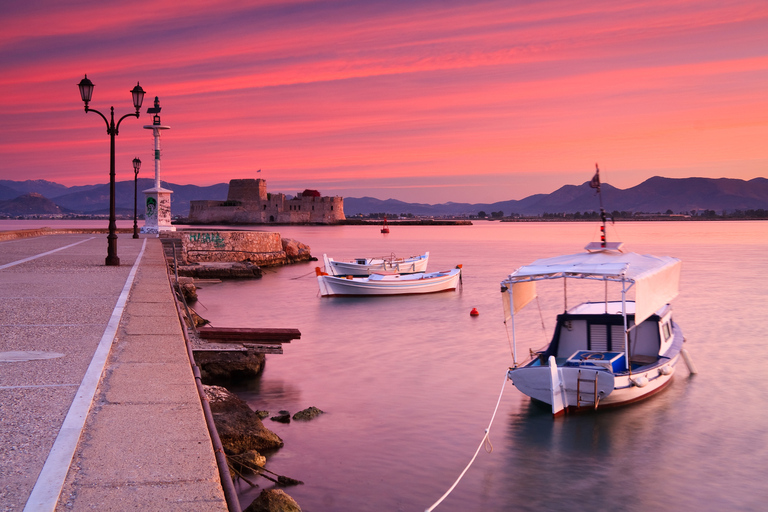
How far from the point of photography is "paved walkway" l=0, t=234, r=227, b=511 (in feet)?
12.5

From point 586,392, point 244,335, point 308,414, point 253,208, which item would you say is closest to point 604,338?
point 586,392

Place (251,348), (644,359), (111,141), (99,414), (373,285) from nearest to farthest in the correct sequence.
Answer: (99,414), (251,348), (644,359), (111,141), (373,285)

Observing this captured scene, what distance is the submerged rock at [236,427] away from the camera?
7.98 metres

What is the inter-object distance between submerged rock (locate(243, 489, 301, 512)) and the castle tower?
36001 mm

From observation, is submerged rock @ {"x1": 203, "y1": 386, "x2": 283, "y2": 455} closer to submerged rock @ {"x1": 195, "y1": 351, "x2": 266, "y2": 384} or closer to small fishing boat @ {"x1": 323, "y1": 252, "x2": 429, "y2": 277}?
submerged rock @ {"x1": 195, "y1": 351, "x2": 266, "y2": 384}

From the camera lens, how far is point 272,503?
6027 mm

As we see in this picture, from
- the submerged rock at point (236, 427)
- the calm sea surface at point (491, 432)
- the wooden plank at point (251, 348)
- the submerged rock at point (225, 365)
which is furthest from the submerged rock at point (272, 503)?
the submerged rock at point (225, 365)

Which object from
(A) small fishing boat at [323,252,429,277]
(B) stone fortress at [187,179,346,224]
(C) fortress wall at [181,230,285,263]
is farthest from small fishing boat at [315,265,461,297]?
(B) stone fortress at [187,179,346,224]

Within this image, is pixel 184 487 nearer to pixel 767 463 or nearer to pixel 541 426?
pixel 541 426

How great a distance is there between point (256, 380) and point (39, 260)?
941 centimetres

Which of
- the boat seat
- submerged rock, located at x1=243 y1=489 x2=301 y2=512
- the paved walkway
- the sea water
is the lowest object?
the sea water

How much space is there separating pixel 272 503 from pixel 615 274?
7.61 m

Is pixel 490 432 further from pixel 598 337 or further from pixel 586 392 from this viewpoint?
pixel 598 337

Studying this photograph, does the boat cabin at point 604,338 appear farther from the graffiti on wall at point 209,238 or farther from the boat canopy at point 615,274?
the graffiti on wall at point 209,238
